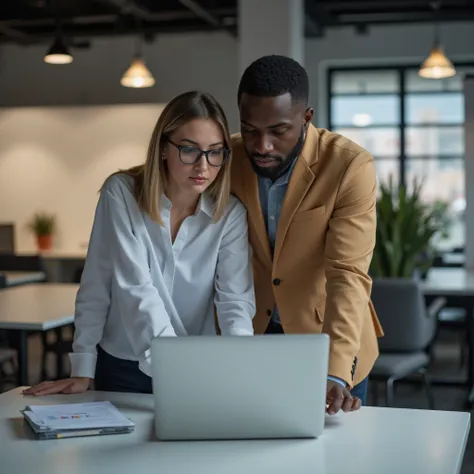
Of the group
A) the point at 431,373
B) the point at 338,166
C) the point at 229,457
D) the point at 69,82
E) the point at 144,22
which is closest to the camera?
the point at 229,457

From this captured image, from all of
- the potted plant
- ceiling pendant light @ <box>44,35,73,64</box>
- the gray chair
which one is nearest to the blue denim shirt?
the gray chair

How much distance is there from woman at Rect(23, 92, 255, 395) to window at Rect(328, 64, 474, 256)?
27.6ft

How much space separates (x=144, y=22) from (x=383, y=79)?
2847 mm

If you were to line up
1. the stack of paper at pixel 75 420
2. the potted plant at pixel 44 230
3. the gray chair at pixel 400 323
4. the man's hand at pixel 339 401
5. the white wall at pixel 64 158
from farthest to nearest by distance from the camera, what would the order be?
the potted plant at pixel 44 230, the white wall at pixel 64 158, the gray chair at pixel 400 323, the man's hand at pixel 339 401, the stack of paper at pixel 75 420

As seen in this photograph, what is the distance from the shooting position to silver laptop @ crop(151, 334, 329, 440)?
5.90 ft

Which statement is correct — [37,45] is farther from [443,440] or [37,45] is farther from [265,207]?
[443,440]

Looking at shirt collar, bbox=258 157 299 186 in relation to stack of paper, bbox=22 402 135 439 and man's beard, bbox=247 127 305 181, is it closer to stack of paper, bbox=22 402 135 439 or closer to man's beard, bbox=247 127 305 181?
man's beard, bbox=247 127 305 181

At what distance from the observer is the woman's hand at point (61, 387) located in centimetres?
225

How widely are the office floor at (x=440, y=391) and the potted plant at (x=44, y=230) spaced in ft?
5.04

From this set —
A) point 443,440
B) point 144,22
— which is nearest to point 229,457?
point 443,440

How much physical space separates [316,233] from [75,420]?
784 mm

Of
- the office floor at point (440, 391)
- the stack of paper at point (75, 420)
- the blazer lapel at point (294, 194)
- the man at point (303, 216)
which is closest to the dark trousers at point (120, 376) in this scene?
the stack of paper at point (75, 420)

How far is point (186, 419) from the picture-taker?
1.85m

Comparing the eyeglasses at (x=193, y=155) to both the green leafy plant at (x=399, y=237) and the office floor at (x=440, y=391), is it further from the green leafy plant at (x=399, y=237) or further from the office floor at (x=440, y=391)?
the green leafy plant at (x=399, y=237)
